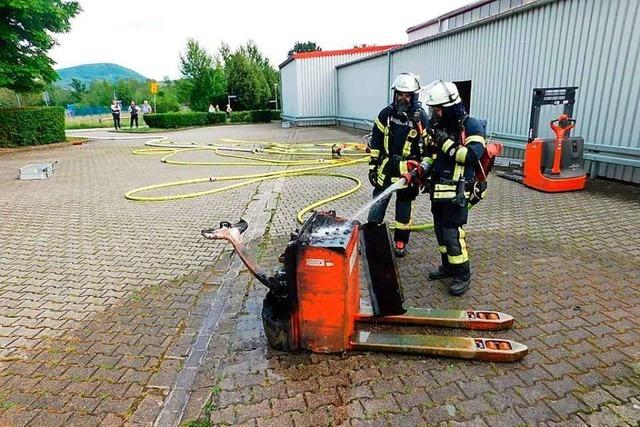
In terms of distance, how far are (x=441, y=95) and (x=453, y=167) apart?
24.8 inches

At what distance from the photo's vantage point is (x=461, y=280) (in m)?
3.79

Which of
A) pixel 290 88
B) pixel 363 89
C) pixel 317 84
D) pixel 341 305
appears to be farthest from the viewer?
pixel 290 88

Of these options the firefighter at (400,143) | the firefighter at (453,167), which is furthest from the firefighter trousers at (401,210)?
the firefighter at (453,167)

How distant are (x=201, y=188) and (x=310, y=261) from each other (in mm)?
6447

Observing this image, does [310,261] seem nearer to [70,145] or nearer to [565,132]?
[565,132]

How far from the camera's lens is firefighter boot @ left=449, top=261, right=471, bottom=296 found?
3.73 m

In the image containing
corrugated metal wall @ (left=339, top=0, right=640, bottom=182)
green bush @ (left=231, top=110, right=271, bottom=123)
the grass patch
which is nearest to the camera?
corrugated metal wall @ (left=339, top=0, right=640, bottom=182)

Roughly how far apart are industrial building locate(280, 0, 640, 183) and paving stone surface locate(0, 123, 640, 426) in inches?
61.7

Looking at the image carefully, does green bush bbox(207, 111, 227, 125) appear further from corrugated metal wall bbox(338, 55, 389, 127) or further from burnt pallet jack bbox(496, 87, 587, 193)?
burnt pallet jack bbox(496, 87, 587, 193)

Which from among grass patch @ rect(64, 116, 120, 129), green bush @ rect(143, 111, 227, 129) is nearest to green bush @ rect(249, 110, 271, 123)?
green bush @ rect(143, 111, 227, 129)

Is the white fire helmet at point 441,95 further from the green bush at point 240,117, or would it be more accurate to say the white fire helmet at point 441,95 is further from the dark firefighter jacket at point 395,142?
the green bush at point 240,117

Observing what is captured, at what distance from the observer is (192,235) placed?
5746 millimetres

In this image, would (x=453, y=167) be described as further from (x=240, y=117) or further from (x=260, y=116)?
(x=240, y=117)

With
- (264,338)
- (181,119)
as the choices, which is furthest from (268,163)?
(181,119)
